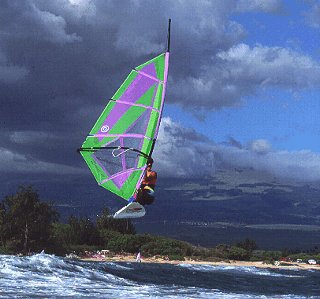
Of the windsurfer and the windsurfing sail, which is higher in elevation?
the windsurfing sail

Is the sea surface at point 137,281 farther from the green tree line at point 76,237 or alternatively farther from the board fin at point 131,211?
the board fin at point 131,211

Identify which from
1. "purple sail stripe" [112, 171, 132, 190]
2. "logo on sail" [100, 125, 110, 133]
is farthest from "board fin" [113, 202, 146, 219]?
"logo on sail" [100, 125, 110, 133]

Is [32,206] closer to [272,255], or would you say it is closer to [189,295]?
[189,295]

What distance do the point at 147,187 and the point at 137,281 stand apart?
49.9 feet

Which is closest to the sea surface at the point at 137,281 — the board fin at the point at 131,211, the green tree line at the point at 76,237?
A: the green tree line at the point at 76,237

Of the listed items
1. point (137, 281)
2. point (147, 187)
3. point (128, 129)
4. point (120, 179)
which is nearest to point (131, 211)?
point (147, 187)

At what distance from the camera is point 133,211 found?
44.3 ft

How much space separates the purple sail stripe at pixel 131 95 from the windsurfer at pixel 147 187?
205cm

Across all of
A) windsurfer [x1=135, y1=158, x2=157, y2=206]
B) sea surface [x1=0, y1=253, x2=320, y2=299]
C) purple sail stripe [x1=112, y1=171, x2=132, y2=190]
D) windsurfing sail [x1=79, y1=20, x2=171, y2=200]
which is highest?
windsurfing sail [x1=79, y1=20, x2=171, y2=200]

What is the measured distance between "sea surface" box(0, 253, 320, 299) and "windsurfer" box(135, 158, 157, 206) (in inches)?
353

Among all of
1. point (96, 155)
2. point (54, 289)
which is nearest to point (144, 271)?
A: point (54, 289)

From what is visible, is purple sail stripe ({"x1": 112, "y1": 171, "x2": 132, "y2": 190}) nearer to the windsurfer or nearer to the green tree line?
the windsurfer

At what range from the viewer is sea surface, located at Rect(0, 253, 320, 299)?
902 inches

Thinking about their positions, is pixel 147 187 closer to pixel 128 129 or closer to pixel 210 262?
pixel 128 129
